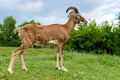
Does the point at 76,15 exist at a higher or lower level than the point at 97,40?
higher

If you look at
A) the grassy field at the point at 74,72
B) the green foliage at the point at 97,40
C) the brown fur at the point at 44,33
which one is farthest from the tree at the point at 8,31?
the brown fur at the point at 44,33

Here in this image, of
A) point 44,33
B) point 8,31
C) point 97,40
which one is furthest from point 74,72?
point 8,31

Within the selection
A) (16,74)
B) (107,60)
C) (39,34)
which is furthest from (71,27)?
(107,60)

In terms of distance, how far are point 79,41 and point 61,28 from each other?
44.1 feet

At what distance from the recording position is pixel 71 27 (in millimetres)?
10789

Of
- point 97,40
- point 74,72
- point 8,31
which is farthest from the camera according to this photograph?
point 8,31

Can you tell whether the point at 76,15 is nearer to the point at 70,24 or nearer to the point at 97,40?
the point at 70,24

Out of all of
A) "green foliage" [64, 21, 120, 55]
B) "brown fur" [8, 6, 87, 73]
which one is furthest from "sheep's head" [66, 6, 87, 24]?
"green foliage" [64, 21, 120, 55]

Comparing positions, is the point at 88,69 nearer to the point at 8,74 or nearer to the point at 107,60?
the point at 107,60

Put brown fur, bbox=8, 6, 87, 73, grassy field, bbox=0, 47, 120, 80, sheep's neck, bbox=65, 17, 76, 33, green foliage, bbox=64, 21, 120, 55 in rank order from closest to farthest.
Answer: grassy field, bbox=0, 47, 120, 80, brown fur, bbox=8, 6, 87, 73, sheep's neck, bbox=65, 17, 76, 33, green foliage, bbox=64, 21, 120, 55

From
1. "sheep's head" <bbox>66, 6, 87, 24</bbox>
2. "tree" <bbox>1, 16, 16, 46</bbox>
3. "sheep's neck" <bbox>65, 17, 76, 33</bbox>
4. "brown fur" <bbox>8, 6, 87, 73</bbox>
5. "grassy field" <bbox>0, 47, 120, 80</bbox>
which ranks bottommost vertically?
"grassy field" <bbox>0, 47, 120, 80</bbox>

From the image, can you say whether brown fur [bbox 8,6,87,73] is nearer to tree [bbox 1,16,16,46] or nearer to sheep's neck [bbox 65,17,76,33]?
sheep's neck [bbox 65,17,76,33]

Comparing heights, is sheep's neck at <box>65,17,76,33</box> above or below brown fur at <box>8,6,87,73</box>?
above

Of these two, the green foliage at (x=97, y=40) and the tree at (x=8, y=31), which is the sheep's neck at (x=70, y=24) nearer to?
the green foliage at (x=97, y=40)
